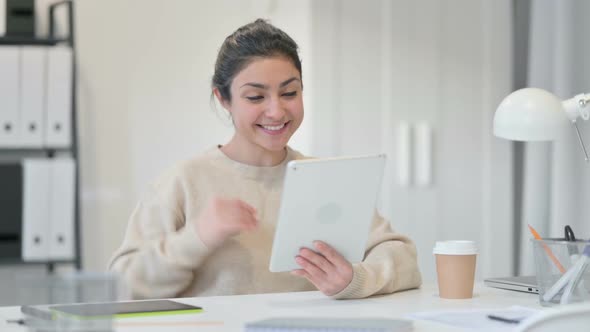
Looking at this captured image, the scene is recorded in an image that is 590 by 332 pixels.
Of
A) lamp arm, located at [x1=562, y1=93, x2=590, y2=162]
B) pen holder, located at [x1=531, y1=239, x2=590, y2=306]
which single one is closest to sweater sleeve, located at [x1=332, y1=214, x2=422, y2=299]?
pen holder, located at [x1=531, y1=239, x2=590, y2=306]

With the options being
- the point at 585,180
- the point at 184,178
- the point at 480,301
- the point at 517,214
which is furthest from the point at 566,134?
the point at 517,214

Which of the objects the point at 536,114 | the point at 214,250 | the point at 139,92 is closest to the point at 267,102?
the point at 214,250

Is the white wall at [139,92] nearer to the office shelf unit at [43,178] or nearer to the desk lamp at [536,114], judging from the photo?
the office shelf unit at [43,178]

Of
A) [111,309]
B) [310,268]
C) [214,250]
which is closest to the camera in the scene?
[111,309]

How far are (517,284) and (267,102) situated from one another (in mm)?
722

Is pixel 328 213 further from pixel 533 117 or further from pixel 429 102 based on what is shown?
pixel 429 102

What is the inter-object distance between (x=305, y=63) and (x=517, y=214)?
1.11m

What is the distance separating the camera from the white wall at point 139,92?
11.1 feet

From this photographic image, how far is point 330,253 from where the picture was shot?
1.82 meters

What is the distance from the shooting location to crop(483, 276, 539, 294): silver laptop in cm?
193

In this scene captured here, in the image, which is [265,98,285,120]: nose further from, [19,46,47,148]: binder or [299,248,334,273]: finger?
[19,46,47,148]: binder

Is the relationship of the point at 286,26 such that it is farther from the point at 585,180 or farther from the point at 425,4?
the point at 585,180

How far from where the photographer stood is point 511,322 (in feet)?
4.86

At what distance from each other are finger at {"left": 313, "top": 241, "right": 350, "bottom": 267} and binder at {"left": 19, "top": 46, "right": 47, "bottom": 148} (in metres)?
1.70
